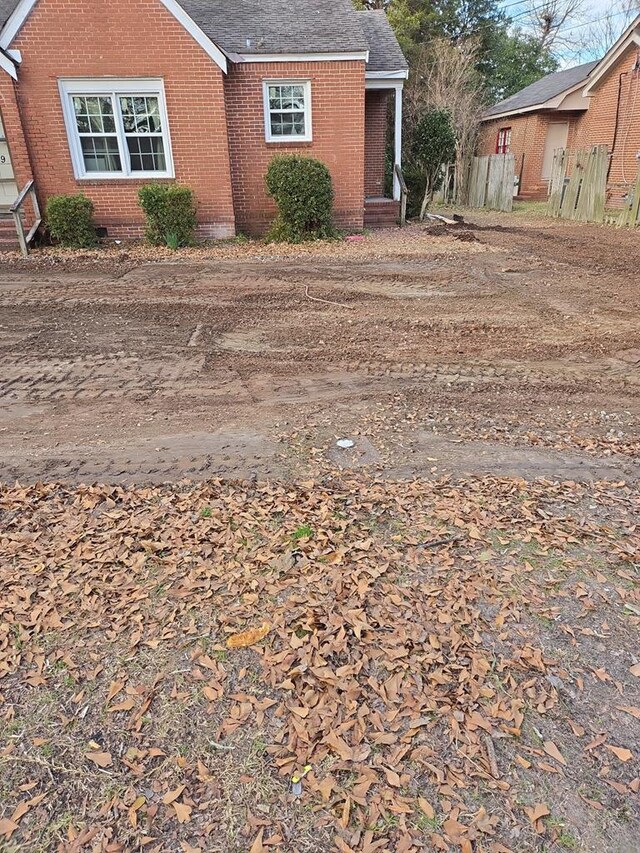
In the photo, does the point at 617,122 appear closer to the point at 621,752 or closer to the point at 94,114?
the point at 94,114

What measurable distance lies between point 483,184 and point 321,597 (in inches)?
871

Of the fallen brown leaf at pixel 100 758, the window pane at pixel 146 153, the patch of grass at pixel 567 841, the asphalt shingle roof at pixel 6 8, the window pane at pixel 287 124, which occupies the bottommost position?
the patch of grass at pixel 567 841

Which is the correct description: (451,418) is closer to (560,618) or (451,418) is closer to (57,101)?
(560,618)

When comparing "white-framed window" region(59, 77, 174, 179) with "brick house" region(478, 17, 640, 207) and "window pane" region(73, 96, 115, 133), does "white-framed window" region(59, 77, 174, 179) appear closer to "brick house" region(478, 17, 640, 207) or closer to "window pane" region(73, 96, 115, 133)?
"window pane" region(73, 96, 115, 133)

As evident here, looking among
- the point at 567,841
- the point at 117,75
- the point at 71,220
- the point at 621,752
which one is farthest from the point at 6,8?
the point at 567,841

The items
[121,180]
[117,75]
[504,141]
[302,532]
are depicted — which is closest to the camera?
[302,532]

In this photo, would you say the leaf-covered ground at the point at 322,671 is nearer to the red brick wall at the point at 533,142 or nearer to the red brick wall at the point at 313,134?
the red brick wall at the point at 313,134

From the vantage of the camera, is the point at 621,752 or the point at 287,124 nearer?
the point at 621,752

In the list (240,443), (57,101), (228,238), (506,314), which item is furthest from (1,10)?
(240,443)

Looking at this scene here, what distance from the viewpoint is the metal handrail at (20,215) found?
11664mm

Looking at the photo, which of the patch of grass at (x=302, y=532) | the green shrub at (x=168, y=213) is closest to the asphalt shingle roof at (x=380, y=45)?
the green shrub at (x=168, y=213)

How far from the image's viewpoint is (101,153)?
12.8 meters

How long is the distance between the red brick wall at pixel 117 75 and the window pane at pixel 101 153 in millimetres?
364

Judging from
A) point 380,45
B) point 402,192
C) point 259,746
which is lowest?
point 259,746
